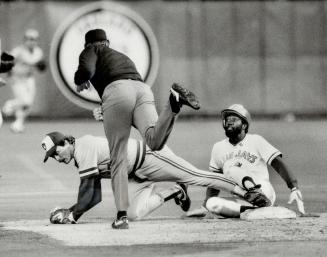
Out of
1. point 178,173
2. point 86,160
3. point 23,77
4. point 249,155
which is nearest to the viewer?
point 86,160

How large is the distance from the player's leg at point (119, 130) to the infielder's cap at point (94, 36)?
43 centimetres

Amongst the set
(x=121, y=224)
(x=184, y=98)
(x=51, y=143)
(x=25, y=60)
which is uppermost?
(x=25, y=60)

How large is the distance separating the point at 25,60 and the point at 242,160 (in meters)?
13.0

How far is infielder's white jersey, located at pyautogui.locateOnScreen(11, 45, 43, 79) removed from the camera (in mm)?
22109

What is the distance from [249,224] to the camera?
9000 mm

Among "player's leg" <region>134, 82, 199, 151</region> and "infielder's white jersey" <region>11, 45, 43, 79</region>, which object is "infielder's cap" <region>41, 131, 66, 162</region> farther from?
"infielder's white jersey" <region>11, 45, 43, 79</region>

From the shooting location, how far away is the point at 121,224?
8.99 m

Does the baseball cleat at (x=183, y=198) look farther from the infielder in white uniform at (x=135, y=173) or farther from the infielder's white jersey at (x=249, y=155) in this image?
the infielder's white jersey at (x=249, y=155)

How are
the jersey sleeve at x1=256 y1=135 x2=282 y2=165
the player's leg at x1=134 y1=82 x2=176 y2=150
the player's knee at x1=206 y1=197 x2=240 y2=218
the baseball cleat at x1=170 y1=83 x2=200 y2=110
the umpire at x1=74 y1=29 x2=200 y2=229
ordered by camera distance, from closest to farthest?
1. the baseball cleat at x1=170 y1=83 x2=200 y2=110
2. the player's leg at x1=134 y1=82 x2=176 y2=150
3. the umpire at x1=74 y1=29 x2=200 y2=229
4. the player's knee at x1=206 y1=197 x2=240 y2=218
5. the jersey sleeve at x1=256 y1=135 x2=282 y2=165

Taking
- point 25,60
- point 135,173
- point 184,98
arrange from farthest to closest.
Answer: point 25,60 < point 135,173 < point 184,98

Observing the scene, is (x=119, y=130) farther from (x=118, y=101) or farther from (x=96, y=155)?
(x=96, y=155)

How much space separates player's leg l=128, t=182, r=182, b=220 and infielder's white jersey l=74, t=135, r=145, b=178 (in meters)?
0.28

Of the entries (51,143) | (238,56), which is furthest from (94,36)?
(238,56)

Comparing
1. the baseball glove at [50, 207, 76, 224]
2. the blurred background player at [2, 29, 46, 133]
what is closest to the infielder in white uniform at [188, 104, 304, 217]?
the baseball glove at [50, 207, 76, 224]
